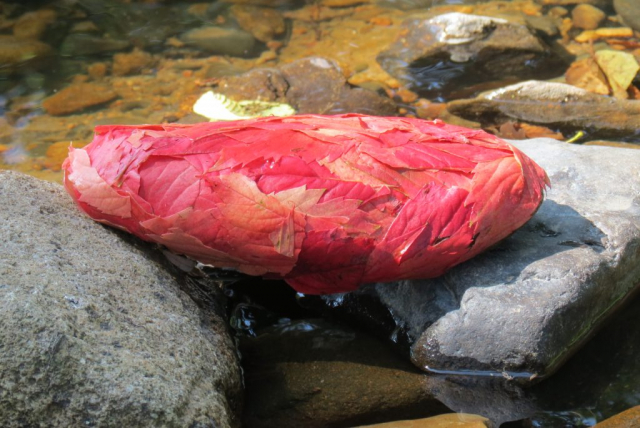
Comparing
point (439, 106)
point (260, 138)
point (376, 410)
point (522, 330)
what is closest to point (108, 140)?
point (260, 138)

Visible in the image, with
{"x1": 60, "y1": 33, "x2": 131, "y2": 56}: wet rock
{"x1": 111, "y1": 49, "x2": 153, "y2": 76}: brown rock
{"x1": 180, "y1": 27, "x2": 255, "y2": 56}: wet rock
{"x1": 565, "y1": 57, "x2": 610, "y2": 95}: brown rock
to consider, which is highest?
{"x1": 565, "y1": 57, "x2": 610, "y2": 95}: brown rock

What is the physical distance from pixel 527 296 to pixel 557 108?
2.79 m

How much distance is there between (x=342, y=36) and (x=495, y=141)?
402 cm

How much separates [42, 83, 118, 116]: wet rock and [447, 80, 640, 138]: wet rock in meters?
2.78

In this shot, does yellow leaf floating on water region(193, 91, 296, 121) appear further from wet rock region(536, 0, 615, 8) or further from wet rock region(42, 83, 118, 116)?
wet rock region(536, 0, 615, 8)

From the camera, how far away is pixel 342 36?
20.8 feet

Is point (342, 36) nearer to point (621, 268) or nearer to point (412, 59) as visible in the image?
point (412, 59)

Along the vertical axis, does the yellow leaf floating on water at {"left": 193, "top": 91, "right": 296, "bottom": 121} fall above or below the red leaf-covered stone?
→ below

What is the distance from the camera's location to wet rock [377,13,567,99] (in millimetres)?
5598

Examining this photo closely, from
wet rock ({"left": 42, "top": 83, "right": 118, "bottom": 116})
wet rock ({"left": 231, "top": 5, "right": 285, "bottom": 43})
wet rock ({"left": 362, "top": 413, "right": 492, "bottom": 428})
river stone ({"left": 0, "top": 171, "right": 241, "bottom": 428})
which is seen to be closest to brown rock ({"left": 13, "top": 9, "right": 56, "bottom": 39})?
wet rock ({"left": 42, "top": 83, "right": 118, "bottom": 116})

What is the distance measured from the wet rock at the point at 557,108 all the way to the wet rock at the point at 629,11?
1.89 metres

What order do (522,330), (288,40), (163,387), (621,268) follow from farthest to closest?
(288,40) < (621,268) < (522,330) < (163,387)

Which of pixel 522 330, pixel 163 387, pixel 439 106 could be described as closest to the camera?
pixel 163 387

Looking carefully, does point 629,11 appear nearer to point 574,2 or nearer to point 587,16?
point 587,16
